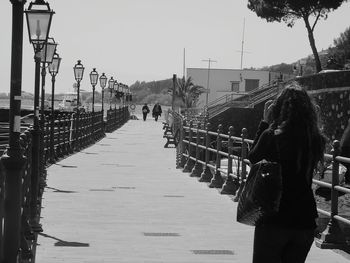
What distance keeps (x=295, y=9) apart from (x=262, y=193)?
2801 inches

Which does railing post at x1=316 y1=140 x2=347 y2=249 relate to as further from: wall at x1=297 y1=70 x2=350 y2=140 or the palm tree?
the palm tree

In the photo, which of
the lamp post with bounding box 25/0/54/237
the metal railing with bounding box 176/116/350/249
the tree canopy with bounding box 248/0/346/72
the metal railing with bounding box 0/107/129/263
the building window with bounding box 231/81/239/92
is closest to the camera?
the metal railing with bounding box 0/107/129/263

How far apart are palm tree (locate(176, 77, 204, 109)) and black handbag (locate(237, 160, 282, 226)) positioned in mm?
108666

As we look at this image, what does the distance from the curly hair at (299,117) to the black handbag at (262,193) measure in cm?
23

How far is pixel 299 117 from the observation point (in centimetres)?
534

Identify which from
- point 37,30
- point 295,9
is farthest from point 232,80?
point 37,30

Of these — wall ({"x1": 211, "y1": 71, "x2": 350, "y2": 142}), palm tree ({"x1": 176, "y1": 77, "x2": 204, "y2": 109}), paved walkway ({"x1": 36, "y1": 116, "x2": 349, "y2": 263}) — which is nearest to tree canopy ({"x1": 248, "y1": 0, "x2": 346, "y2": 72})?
wall ({"x1": 211, "y1": 71, "x2": 350, "y2": 142})

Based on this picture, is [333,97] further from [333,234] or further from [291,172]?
[291,172]

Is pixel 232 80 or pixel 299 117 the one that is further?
pixel 232 80

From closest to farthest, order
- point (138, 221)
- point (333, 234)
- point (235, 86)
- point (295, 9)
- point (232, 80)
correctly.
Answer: point (333, 234), point (138, 221), point (295, 9), point (232, 80), point (235, 86)

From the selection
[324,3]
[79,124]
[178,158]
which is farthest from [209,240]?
[324,3]

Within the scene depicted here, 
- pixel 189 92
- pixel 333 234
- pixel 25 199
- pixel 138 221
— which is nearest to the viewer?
pixel 333 234

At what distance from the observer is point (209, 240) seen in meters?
10.7

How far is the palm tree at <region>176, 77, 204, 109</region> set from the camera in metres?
114
